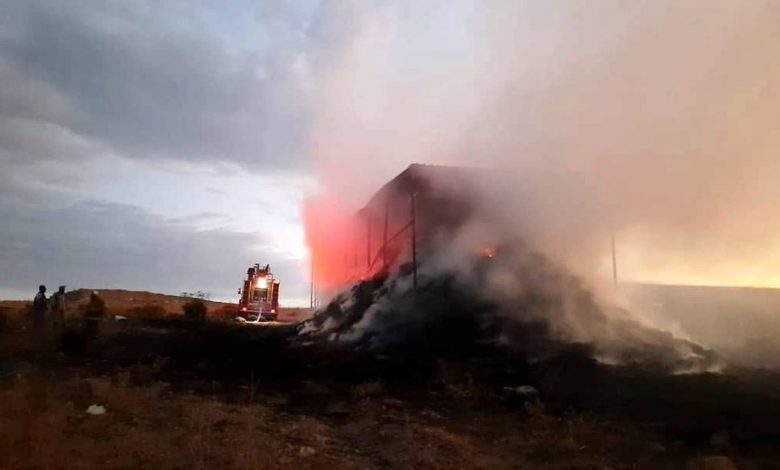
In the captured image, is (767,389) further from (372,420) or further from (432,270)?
(432,270)

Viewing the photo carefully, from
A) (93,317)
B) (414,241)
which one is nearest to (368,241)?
(414,241)

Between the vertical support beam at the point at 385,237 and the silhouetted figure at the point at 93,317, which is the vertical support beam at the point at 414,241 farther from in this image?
the silhouetted figure at the point at 93,317

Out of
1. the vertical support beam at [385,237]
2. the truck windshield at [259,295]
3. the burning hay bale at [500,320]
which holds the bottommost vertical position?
the burning hay bale at [500,320]

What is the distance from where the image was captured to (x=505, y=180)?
2597 cm

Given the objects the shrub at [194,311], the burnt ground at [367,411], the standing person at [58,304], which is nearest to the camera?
the burnt ground at [367,411]

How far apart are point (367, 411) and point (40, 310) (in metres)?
14.7

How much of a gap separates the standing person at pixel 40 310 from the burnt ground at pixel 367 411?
144 centimetres

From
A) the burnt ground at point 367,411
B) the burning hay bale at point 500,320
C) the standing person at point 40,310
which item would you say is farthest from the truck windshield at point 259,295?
the burnt ground at point 367,411

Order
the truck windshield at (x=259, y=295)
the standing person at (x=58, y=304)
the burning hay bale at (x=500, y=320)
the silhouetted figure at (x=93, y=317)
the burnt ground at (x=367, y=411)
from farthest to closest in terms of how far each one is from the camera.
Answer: the truck windshield at (x=259, y=295) → the standing person at (x=58, y=304) → the silhouetted figure at (x=93, y=317) → the burning hay bale at (x=500, y=320) → the burnt ground at (x=367, y=411)

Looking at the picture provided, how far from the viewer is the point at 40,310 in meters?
21.8

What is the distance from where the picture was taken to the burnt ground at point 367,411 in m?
9.12

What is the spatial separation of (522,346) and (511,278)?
4.89 metres

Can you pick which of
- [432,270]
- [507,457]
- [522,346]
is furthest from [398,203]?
[507,457]

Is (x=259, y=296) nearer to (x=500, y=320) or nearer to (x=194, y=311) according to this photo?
(x=194, y=311)
